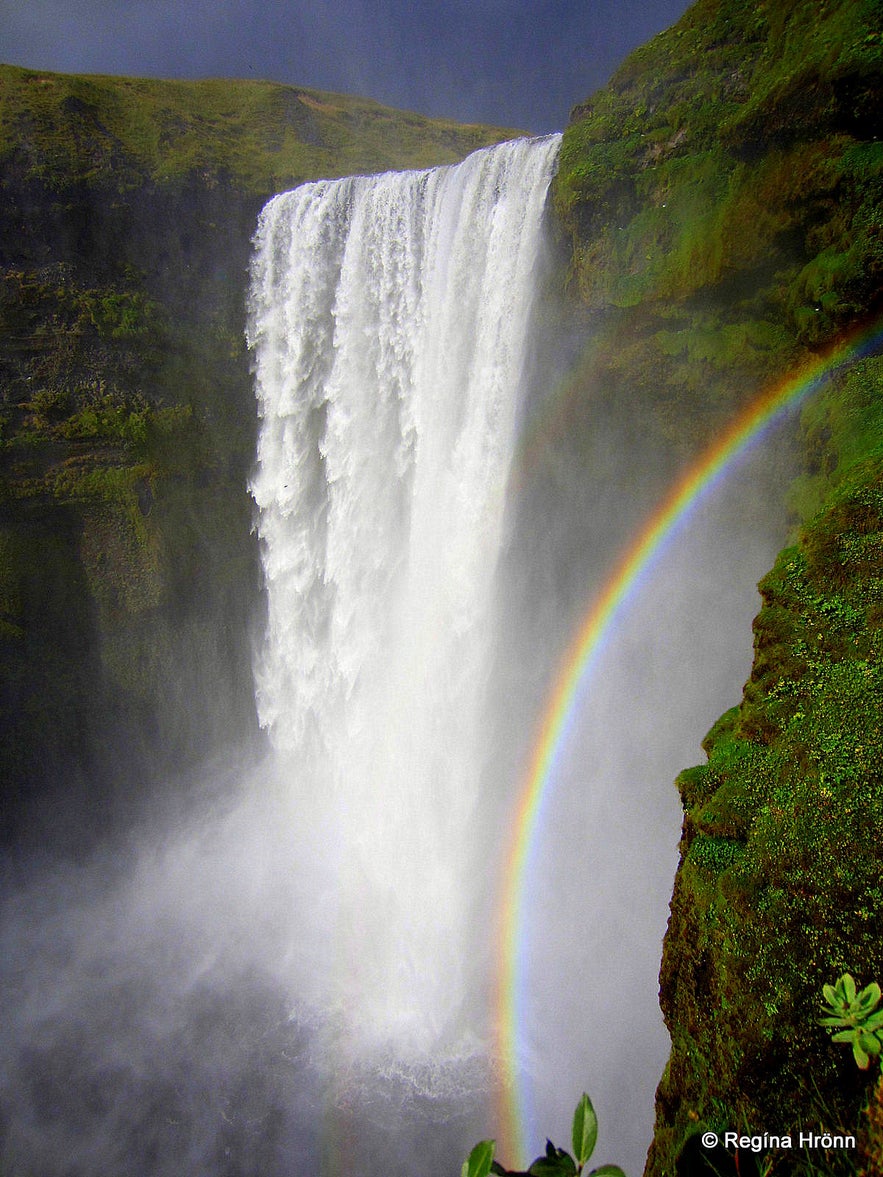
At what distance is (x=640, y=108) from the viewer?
11219 millimetres

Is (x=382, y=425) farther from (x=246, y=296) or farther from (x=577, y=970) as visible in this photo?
(x=577, y=970)

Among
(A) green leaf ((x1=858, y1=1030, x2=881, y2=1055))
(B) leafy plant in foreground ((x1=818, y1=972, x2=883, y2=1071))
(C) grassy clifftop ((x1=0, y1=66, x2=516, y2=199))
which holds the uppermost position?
(C) grassy clifftop ((x1=0, y1=66, x2=516, y2=199))

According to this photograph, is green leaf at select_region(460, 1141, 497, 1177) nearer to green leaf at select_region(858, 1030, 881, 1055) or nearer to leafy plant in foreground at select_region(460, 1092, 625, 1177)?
leafy plant in foreground at select_region(460, 1092, 625, 1177)

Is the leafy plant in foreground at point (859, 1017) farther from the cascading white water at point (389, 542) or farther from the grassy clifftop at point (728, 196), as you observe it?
the cascading white water at point (389, 542)

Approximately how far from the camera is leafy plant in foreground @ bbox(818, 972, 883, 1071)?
1997 mm

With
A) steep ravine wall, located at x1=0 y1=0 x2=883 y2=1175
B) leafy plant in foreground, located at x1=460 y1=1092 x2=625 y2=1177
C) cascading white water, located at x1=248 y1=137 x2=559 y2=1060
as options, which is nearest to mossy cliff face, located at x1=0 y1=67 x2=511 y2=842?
steep ravine wall, located at x1=0 y1=0 x2=883 y2=1175

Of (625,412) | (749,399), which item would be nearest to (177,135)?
(625,412)

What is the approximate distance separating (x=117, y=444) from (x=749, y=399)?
591 inches

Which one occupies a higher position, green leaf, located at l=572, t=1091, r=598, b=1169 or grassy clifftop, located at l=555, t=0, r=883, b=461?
grassy clifftop, located at l=555, t=0, r=883, b=461

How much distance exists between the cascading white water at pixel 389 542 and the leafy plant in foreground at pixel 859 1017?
37.4 feet

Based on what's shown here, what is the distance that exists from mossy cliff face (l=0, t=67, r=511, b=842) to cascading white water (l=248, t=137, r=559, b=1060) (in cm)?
127

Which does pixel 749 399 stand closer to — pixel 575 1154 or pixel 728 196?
pixel 728 196

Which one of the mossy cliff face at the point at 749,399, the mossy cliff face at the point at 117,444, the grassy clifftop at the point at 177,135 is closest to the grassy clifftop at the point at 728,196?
the mossy cliff face at the point at 749,399

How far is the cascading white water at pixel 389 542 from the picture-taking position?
12.6 metres
